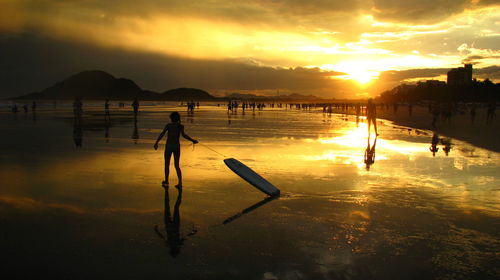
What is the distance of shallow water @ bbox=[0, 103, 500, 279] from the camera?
530 cm

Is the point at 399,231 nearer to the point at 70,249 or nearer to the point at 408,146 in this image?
the point at 70,249

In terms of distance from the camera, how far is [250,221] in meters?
7.24

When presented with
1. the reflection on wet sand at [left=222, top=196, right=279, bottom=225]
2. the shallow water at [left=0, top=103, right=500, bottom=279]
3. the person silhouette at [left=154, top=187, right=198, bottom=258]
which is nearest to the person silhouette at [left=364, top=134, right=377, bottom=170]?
the shallow water at [left=0, top=103, right=500, bottom=279]

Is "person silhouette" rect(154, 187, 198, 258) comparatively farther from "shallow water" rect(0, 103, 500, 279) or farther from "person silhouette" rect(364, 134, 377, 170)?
"person silhouette" rect(364, 134, 377, 170)

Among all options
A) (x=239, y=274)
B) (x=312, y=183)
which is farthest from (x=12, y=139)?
(x=239, y=274)

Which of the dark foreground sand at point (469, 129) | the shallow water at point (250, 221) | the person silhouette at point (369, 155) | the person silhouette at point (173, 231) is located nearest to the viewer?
the shallow water at point (250, 221)

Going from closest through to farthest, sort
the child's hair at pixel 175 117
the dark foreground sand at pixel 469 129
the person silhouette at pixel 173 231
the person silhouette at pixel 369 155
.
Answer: the person silhouette at pixel 173 231
the child's hair at pixel 175 117
the person silhouette at pixel 369 155
the dark foreground sand at pixel 469 129

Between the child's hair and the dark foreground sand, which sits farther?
the dark foreground sand

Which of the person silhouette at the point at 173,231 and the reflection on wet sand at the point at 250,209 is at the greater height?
the reflection on wet sand at the point at 250,209

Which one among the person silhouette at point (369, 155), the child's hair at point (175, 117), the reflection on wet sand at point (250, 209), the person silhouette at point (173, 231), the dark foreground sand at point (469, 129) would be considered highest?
the child's hair at point (175, 117)

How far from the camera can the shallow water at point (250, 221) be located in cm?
530

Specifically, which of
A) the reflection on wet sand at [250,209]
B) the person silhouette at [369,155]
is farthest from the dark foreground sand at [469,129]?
the reflection on wet sand at [250,209]

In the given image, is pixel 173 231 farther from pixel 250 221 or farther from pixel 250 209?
pixel 250 209

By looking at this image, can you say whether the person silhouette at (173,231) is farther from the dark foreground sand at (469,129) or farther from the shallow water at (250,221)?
the dark foreground sand at (469,129)
